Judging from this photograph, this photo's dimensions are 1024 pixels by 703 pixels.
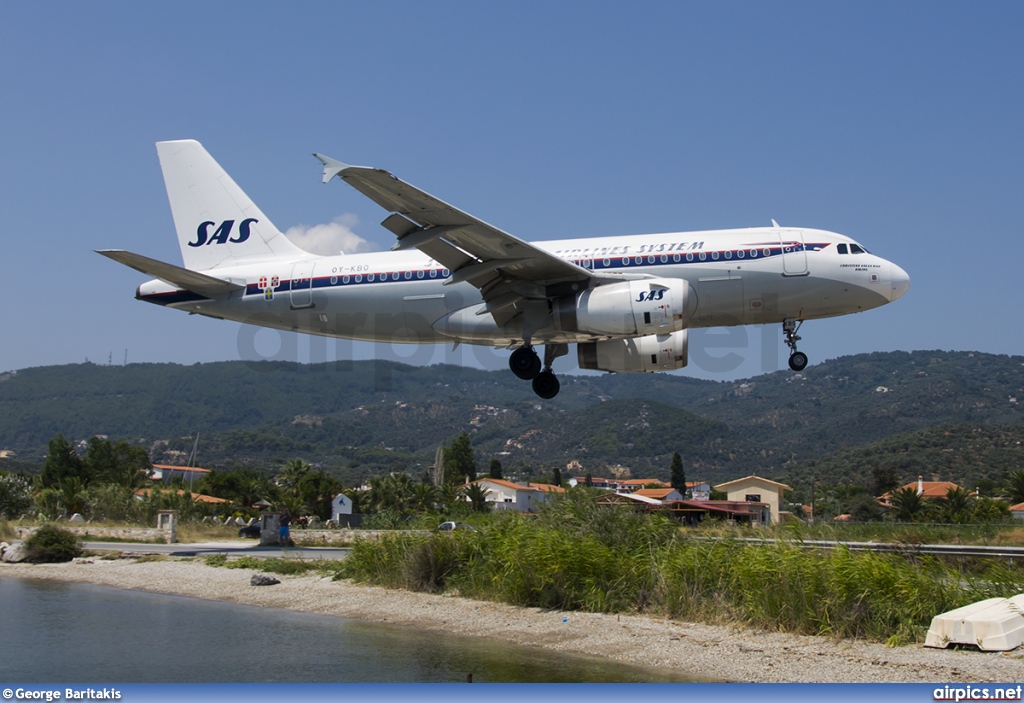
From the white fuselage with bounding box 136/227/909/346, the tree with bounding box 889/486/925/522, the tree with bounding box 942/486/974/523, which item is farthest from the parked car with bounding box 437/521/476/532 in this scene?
the tree with bounding box 942/486/974/523

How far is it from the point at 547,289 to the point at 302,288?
7610mm

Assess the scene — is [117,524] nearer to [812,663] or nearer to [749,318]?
[749,318]

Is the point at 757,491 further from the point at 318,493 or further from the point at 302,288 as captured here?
the point at 302,288

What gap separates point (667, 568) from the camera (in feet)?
70.8

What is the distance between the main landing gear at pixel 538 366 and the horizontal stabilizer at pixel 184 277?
8.62m

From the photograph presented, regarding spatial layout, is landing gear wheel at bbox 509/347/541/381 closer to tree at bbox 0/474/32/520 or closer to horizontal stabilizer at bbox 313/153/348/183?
horizontal stabilizer at bbox 313/153/348/183

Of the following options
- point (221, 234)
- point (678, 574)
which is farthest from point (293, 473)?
point (678, 574)

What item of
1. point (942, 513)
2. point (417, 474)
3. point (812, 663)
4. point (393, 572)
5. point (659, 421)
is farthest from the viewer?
point (659, 421)

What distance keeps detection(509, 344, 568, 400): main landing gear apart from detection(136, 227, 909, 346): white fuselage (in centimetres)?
117

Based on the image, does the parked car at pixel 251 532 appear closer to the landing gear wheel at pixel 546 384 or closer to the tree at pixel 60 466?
the landing gear wheel at pixel 546 384

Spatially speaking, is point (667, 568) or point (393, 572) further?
point (393, 572)

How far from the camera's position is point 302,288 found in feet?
89.6

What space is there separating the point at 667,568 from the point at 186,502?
4444 cm

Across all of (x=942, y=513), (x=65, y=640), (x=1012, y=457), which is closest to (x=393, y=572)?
(x=65, y=640)
